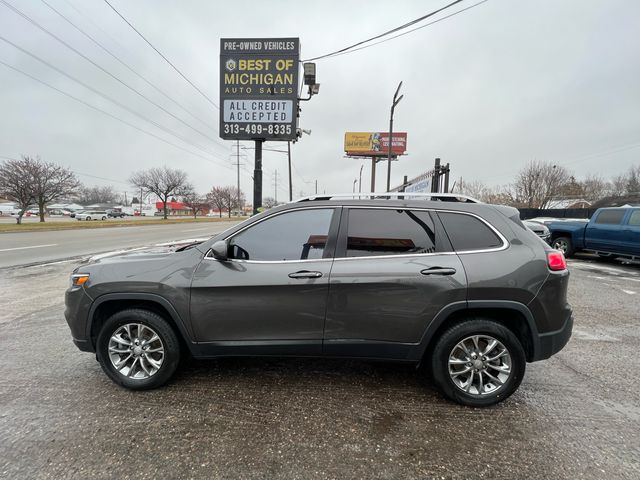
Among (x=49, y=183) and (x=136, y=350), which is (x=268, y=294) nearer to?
(x=136, y=350)

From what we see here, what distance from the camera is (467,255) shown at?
2.56 metres

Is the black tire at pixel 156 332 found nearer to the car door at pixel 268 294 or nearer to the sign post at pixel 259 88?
the car door at pixel 268 294

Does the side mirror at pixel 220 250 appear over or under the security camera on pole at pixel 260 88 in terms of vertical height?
under

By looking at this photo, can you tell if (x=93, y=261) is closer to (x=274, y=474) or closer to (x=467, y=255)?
(x=274, y=474)

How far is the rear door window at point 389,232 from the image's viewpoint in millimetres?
2627

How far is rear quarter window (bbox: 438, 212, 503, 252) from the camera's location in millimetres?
2604

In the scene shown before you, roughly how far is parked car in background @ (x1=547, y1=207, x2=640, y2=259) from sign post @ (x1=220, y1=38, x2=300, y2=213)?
989 cm

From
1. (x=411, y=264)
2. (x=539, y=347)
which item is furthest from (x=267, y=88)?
(x=539, y=347)

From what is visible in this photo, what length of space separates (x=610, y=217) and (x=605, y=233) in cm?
50

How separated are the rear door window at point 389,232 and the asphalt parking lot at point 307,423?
130 centimetres

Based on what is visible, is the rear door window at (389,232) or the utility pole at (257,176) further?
the utility pole at (257,176)

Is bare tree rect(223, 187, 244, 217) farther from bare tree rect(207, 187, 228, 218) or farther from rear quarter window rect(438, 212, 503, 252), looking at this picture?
rear quarter window rect(438, 212, 503, 252)

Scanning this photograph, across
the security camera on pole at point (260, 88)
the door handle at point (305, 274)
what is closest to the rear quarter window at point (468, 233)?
the door handle at point (305, 274)

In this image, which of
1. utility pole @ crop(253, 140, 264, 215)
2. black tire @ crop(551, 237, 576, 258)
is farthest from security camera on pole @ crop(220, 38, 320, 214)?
black tire @ crop(551, 237, 576, 258)
